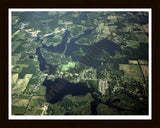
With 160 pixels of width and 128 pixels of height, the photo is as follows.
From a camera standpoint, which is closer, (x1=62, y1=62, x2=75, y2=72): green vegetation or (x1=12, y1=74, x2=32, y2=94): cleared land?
(x1=12, y1=74, x2=32, y2=94): cleared land

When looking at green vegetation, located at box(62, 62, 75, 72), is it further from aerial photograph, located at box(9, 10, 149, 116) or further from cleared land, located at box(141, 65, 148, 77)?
cleared land, located at box(141, 65, 148, 77)

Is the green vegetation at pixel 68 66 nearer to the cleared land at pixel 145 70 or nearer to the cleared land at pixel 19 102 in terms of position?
the cleared land at pixel 19 102

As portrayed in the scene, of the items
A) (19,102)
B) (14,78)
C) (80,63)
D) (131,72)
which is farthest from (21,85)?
(131,72)

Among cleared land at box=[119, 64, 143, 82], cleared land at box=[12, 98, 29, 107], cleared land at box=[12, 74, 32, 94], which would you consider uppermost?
cleared land at box=[119, 64, 143, 82]

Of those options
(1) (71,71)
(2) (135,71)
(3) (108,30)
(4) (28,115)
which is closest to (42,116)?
(4) (28,115)

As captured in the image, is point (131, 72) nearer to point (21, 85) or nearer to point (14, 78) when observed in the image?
point (21, 85)

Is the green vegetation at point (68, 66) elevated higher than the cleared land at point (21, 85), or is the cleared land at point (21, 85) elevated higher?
the green vegetation at point (68, 66)

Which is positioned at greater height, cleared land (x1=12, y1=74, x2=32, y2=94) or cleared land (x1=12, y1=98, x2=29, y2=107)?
cleared land (x1=12, y1=74, x2=32, y2=94)

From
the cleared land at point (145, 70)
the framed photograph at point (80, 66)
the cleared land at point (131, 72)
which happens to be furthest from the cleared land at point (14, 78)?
the cleared land at point (145, 70)

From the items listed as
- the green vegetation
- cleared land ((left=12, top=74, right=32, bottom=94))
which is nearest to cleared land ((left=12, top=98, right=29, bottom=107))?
cleared land ((left=12, top=74, right=32, bottom=94))

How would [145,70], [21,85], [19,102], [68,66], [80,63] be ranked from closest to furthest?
[19,102] → [21,85] → [145,70] → [68,66] → [80,63]
